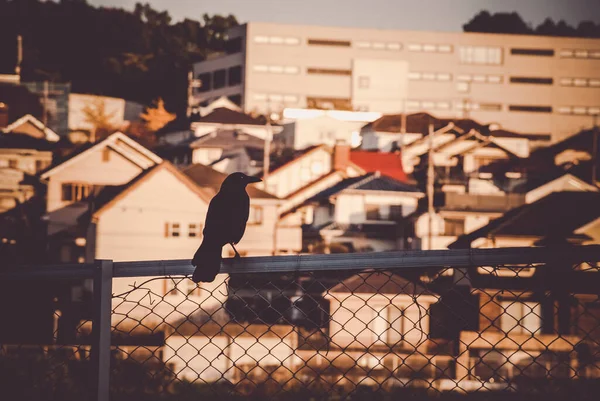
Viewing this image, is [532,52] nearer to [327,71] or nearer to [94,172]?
[327,71]

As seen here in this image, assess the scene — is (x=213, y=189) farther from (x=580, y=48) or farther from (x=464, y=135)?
(x=580, y=48)

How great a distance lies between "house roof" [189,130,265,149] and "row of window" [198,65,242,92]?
14.3m

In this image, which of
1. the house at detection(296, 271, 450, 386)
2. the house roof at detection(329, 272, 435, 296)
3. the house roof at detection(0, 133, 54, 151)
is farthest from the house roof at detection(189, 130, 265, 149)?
the house roof at detection(329, 272, 435, 296)

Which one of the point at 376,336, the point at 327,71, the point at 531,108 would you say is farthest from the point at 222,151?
the point at 531,108

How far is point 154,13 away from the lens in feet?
226

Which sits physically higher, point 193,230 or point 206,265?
point 206,265

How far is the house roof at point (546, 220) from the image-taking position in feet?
76.8

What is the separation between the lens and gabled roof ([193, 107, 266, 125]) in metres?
42.1

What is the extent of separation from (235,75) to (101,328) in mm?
53447

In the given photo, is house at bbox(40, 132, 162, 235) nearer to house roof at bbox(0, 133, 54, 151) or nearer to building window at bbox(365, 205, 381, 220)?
house roof at bbox(0, 133, 54, 151)

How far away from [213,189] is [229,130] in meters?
13.8

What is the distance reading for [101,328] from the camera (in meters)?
2.27

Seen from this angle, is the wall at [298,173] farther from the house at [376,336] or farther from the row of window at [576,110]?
the row of window at [576,110]

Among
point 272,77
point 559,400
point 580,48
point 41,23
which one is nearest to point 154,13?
point 41,23
